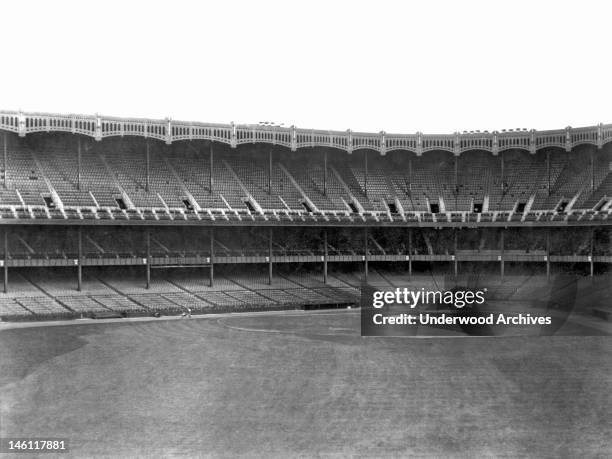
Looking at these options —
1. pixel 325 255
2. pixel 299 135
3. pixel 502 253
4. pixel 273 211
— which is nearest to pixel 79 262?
pixel 273 211

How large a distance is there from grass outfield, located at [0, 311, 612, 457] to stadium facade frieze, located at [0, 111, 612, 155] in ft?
69.6

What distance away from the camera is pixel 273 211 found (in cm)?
6488

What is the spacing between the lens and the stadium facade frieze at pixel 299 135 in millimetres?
57281

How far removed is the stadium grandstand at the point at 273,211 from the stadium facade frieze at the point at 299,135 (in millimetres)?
124

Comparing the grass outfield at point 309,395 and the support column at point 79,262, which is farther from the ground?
the support column at point 79,262

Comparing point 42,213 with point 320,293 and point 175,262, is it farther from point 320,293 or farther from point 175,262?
point 320,293

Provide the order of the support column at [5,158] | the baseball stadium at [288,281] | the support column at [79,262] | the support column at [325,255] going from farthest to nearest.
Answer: the support column at [325,255], the support column at [5,158], the support column at [79,262], the baseball stadium at [288,281]

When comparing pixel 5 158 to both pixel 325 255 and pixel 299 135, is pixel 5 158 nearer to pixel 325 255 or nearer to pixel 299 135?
pixel 299 135

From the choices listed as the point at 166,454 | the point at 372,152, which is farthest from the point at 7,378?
the point at 372,152

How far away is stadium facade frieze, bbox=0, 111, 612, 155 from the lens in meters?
57.3

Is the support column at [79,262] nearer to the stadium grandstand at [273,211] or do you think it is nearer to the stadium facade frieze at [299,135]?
the stadium grandstand at [273,211]

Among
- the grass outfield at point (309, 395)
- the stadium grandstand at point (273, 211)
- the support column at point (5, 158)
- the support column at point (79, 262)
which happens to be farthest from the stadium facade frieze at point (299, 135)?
the grass outfield at point (309, 395)

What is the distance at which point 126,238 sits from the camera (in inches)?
2351

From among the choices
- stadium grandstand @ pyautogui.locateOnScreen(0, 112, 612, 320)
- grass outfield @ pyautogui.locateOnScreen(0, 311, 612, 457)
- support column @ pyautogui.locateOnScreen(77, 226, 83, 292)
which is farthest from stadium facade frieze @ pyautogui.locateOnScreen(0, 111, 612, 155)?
grass outfield @ pyautogui.locateOnScreen(0, 311, 612, 457)
